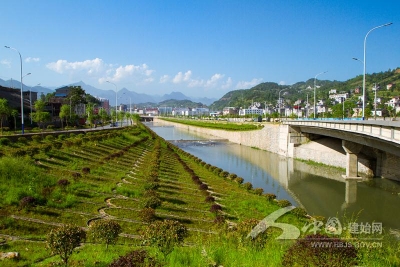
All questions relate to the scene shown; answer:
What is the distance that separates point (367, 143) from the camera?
28.5m

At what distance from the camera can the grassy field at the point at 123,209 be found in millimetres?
9039

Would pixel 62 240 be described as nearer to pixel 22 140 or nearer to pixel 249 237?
pixel 249 237

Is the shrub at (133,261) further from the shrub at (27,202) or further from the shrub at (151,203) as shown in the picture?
the shrub at (27,202)

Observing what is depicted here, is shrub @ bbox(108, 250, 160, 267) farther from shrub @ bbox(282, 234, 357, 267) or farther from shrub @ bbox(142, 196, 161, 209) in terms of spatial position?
shrub @ bbox(142, 196, 161, 209)

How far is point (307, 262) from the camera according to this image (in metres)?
6.73

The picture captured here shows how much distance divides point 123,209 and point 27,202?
477 centimetres

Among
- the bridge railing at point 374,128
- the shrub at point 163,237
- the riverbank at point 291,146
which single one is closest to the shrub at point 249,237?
the shrub at point 163,237

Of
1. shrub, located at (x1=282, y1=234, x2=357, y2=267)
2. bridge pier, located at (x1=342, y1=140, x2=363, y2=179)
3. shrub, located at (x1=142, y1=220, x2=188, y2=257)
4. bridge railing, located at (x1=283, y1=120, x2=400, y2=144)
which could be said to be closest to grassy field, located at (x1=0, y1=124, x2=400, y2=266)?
shrub, located at (x1=142, y1=220, x2=188, y2=257)

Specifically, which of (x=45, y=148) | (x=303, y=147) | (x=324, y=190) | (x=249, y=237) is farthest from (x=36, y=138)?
(x=303, y=147)

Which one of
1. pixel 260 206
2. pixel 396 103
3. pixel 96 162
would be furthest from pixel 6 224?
pixel 396 103

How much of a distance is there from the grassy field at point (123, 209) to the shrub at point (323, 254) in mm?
787

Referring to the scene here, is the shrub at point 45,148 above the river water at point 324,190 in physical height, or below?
above

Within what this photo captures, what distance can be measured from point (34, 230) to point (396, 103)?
105 meters

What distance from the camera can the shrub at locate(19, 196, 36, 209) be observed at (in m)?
15.4
